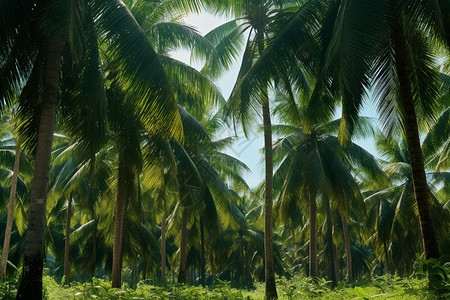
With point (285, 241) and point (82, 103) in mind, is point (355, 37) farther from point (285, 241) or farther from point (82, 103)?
point (285, 241)

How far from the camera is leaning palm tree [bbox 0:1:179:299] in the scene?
6.38 m

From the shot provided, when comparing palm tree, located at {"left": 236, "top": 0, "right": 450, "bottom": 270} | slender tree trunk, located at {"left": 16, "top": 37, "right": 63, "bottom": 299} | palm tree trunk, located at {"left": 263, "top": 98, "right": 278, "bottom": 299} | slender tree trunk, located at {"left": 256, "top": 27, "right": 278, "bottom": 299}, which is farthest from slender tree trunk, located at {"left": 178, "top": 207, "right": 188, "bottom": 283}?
slender tree trunk, located at {"left": 16, "top": 37, "right": 63, "bottom": 299}

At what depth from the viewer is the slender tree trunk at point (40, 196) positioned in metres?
6.27

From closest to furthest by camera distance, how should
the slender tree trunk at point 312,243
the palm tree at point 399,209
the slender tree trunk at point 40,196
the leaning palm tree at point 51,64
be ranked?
the slender tree trunk at point 40,196
the leaning palm tree at point 51,64
the slender tree trunk at point 312,243
the palm tree at point 399,209

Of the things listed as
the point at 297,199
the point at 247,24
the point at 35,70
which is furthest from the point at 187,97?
the point at 297,199

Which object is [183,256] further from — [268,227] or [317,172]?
[268,227]

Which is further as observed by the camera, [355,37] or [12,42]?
[12,42]

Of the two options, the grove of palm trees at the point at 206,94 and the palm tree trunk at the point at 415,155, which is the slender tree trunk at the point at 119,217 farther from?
the palm tree trunk at the point at 415,155

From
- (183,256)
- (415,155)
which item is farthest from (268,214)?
(183,256)

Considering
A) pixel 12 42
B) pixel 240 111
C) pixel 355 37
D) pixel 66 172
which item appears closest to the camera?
pixel 355 37

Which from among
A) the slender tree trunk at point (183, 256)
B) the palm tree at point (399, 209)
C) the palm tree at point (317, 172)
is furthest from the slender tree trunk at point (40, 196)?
the palm tree at point (399, 209)

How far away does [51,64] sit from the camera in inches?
286

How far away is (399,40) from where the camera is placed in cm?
751

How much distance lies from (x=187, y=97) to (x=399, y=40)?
7300mm
